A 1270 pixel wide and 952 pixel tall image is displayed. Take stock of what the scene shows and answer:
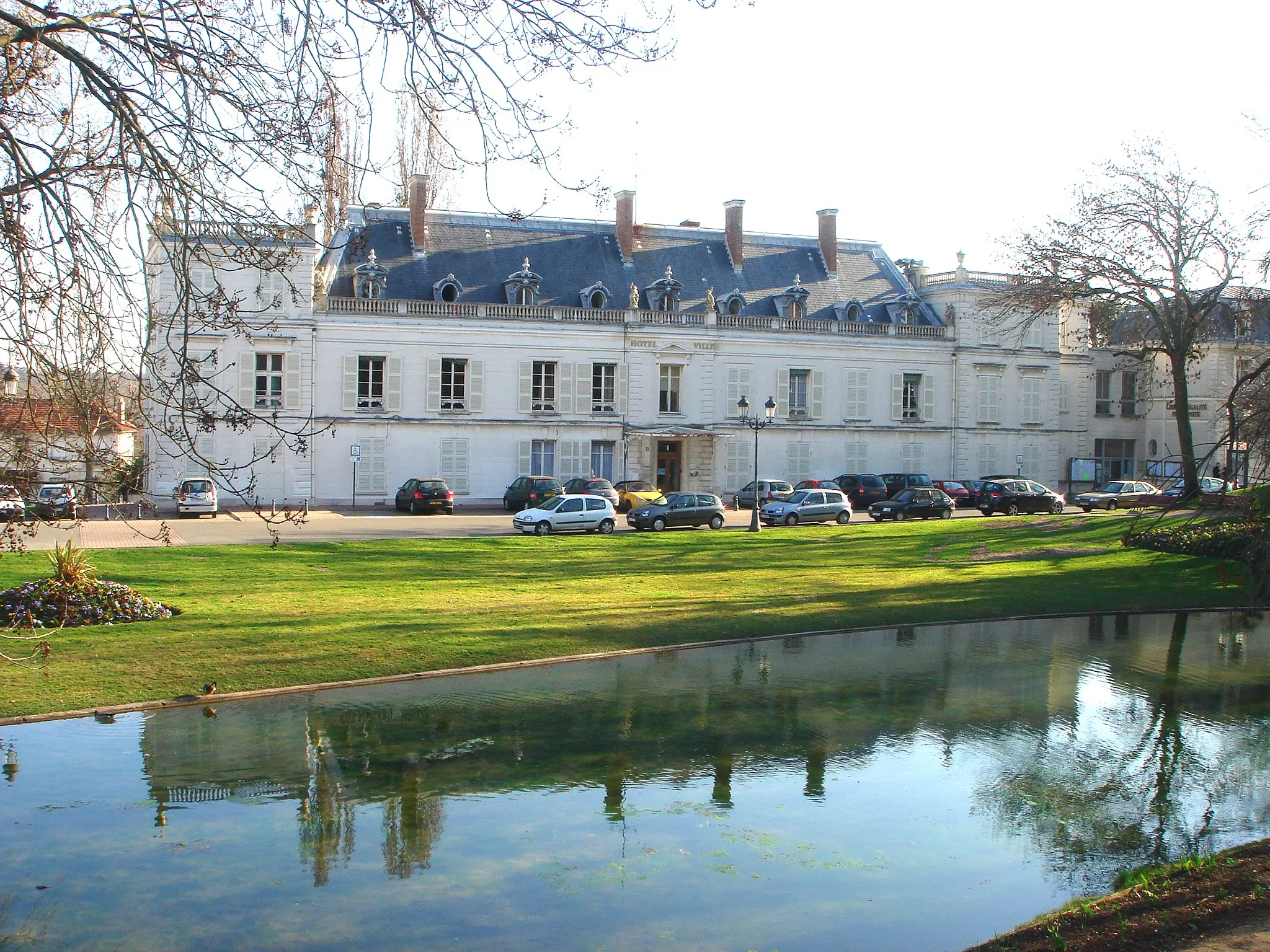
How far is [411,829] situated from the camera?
9.38 m

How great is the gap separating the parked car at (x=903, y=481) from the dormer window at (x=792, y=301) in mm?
9121

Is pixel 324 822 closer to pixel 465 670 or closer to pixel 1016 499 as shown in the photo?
pixel 465 670

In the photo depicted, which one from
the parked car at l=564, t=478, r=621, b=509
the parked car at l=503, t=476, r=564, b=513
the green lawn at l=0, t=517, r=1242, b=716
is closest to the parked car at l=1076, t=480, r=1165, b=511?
the green lawn at l=0, t=517, r=1242, b=716

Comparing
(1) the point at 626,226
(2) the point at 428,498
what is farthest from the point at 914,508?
(1) the point at 626,226

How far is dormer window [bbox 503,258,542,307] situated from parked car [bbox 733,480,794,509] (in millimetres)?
12463

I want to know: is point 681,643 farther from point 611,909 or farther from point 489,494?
point 489,494

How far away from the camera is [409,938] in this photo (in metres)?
7.54

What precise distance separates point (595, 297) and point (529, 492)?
11.8 m

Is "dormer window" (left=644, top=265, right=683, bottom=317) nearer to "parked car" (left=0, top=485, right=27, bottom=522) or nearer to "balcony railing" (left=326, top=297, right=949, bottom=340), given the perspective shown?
"balcony railing" (left=326, top=297, right=949, bottom=340)

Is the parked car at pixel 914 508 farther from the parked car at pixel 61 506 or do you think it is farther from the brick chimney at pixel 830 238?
the parked car at pixel 61 506

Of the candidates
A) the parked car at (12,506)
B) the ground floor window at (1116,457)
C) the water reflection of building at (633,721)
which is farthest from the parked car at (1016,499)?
the parked car at (12,506)

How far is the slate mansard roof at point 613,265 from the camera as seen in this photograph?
163ft

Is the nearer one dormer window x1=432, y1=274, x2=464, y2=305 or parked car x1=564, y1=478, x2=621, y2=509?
parked car x1=564, y1=478, x2=621, y2=509

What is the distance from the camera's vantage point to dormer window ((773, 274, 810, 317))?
179ft
